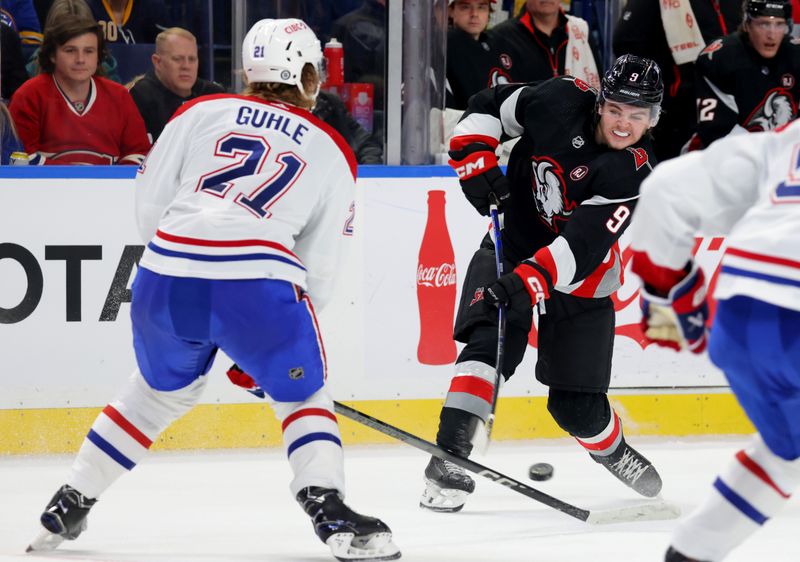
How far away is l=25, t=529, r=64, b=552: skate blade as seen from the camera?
2877 mm

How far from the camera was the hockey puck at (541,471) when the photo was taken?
393cm

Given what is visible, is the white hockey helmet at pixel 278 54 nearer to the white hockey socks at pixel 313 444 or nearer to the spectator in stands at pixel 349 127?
the white hockey socks at pixel 313 444

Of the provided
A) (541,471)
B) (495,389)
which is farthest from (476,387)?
(541,471)

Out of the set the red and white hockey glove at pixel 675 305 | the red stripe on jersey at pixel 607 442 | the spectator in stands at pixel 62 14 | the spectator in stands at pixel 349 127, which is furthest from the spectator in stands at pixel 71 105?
the red and white hockey glove at pixel 675 305

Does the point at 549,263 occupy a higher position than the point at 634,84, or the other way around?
the point at 634,84

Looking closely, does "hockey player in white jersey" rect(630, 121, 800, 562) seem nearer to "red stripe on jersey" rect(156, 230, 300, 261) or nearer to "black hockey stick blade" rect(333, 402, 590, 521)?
"red stripe on jersey" rect(156, 230, 300, 261)

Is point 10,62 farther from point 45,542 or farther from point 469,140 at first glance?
point 45,542

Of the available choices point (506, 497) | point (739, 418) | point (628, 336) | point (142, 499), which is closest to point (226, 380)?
point (142, 499)

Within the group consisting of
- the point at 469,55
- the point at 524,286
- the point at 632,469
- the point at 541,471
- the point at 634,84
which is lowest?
the point at 541,471

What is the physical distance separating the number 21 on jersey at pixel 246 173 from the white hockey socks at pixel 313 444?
41cm

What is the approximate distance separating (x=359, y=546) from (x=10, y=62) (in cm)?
228

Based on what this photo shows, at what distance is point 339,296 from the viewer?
4301 mm

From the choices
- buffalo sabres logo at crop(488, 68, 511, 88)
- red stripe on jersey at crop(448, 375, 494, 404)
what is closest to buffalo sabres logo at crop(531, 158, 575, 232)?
red stripe on jersey at crop(448, 375, 494, 404)

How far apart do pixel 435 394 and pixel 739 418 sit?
1.09m
